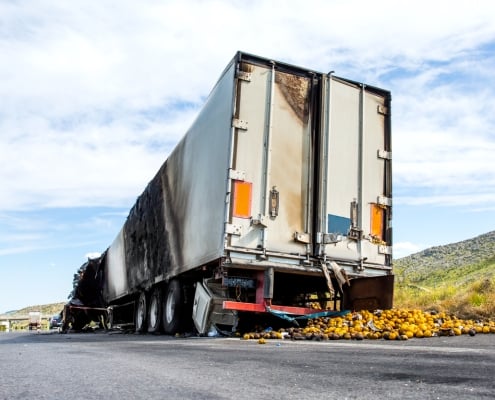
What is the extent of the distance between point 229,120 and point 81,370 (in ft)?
16.7

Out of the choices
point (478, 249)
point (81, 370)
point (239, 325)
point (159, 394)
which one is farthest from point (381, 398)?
point (478, 249)

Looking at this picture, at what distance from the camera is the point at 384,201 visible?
31.9ft

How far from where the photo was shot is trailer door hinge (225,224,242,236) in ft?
27.2

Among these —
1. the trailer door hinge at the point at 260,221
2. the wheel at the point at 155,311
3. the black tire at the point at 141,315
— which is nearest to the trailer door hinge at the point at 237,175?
the trailer door hinge at the point at 260,221

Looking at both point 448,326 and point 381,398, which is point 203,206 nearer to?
point 448,326

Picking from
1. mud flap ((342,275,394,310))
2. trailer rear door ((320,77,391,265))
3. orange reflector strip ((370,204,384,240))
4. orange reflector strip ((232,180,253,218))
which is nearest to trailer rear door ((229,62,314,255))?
orange reflector strip ((232,180,253,218))

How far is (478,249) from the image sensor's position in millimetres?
32156

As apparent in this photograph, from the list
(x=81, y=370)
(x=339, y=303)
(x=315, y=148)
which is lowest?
(x=81, y=370)

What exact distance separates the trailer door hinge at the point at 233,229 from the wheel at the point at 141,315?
5.37 m

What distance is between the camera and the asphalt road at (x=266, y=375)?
2994mm

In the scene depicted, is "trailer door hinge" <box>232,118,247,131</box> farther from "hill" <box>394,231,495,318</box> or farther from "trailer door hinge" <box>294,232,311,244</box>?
"hill" <box>394,231,495,318</box>

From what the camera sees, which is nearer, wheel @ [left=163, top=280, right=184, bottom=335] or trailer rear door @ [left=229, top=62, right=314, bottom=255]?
trailer rear door @ [left=229, top=62, right=314, bottom=255]

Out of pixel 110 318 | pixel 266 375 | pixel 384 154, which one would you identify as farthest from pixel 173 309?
pixel 110 318

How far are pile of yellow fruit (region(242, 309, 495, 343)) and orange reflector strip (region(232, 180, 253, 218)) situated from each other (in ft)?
5.79
